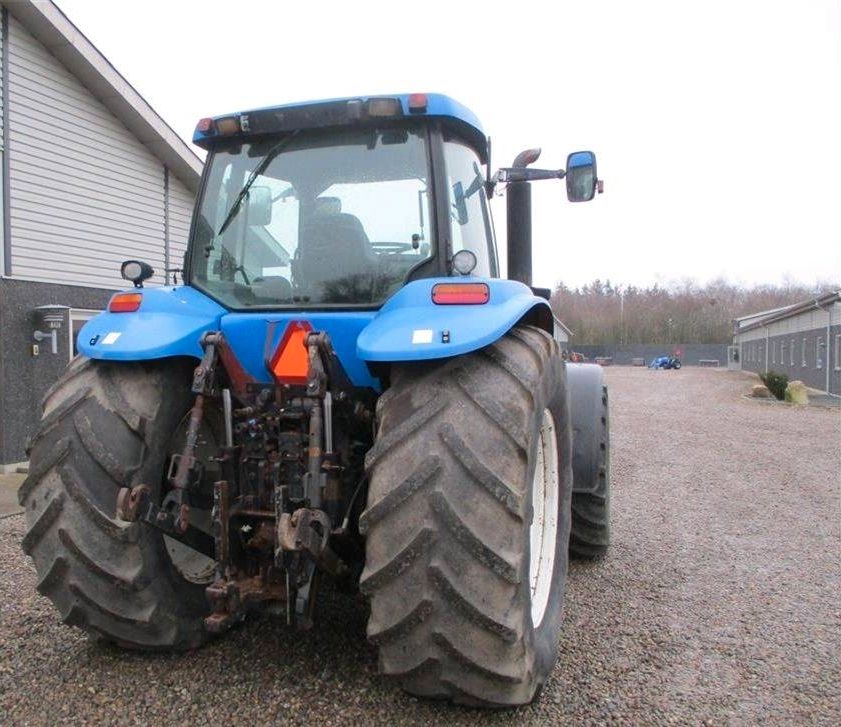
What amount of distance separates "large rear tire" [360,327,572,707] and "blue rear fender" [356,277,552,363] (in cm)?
13

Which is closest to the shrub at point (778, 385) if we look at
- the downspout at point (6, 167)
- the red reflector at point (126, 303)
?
the downspout at point (6, 167)

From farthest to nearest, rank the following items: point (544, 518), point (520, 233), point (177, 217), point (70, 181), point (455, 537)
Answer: point (177, 217), point (70, 181), point (520, 233), point (544, 518), point (455, 537)

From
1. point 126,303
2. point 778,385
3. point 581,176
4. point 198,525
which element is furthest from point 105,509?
point 778,385

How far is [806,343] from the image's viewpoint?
1107 inches

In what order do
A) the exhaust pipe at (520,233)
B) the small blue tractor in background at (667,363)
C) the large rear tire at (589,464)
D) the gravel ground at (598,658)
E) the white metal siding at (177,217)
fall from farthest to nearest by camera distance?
1. the small blue tractor in background at (667,363)
2. the white metal siding at (177,217)
3. the large rear tire at (589,464)
4. the exhaust pipe at (520,233)
5. the gravel ground at (598,658)

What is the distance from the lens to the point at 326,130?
3291 mm

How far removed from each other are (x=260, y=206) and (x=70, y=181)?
700 cm

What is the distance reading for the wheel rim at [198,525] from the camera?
3080mm

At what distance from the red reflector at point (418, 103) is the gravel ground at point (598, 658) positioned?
228 cm

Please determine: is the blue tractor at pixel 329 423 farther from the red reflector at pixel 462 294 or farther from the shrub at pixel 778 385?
the shrub at pixel 778 385

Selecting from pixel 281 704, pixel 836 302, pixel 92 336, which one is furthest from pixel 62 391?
pixel 836 302

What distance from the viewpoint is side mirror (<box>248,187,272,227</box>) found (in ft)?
11.2

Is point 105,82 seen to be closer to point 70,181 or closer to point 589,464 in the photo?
point 70,181

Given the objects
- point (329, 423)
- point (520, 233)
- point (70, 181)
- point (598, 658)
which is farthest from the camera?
point (70, 181)
